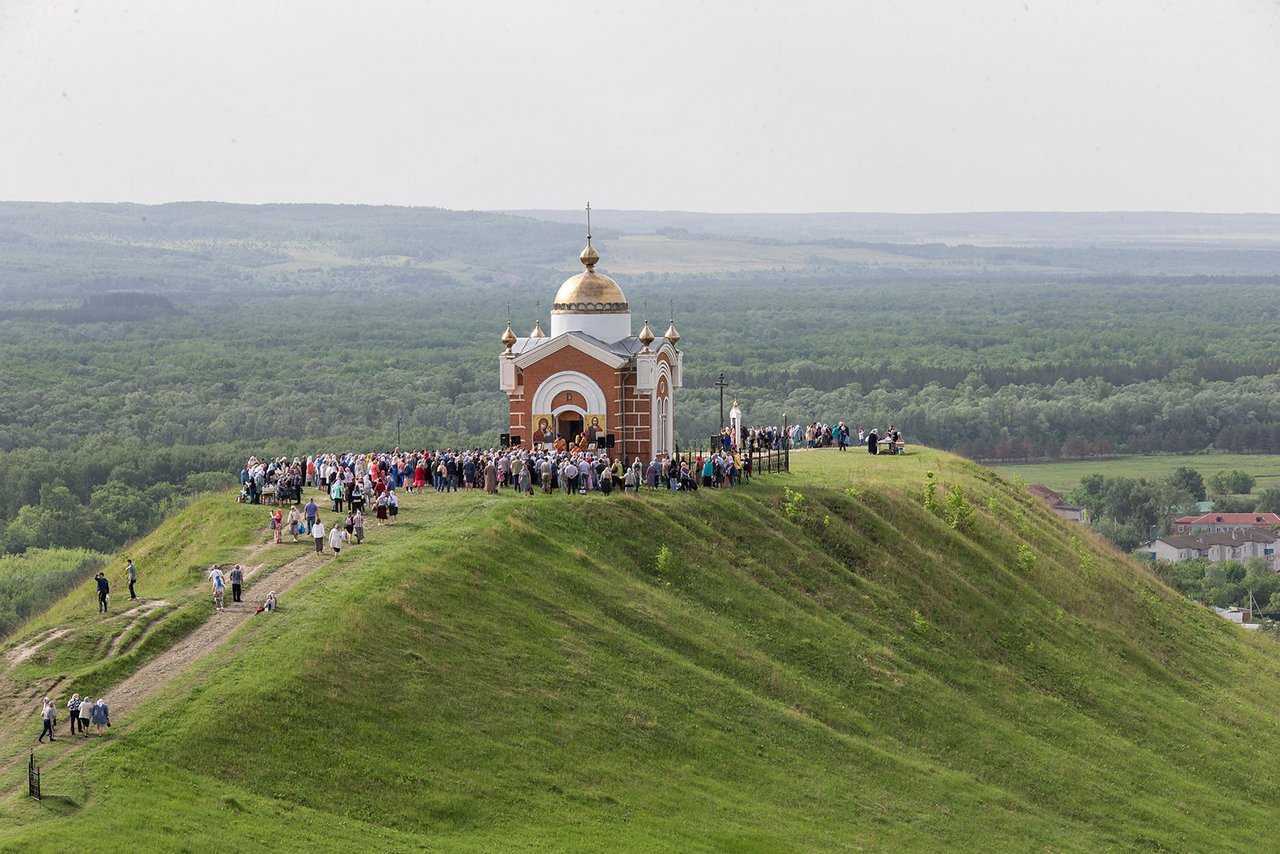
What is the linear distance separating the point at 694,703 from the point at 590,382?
1722 centimetres

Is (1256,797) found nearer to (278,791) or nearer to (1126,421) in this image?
(278,791)

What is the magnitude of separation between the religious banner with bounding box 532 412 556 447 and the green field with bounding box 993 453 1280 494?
3433 inches

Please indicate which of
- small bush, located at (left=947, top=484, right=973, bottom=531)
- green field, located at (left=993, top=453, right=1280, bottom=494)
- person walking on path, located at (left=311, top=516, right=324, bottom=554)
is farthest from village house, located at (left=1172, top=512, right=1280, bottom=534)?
person walking on path, located at (left=311, top=516, right=324, bottom=554)

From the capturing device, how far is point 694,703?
40125 millimetres

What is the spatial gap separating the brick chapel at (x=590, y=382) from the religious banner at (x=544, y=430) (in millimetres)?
27

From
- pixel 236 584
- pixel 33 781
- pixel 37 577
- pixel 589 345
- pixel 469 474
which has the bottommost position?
pixel 37 577

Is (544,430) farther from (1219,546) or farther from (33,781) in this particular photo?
(1219,546)

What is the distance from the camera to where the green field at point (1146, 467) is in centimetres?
14700

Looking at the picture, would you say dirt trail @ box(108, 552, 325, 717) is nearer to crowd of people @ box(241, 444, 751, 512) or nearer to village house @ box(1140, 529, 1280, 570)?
crowd of people @ box(241, 444, 751, 512)

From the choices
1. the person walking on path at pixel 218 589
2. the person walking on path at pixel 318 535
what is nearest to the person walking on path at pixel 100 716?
the person walking on path at pixel 218 589

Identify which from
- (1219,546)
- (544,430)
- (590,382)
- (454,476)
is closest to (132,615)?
(454,476)

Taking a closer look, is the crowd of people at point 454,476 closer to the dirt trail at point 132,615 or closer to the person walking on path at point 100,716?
the dirt trail at point 132,615

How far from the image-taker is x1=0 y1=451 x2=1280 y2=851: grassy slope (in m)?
32.9

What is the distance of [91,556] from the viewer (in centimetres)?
7475
